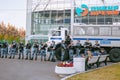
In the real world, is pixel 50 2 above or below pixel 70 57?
above

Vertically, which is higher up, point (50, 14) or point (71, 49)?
point (50, 14)

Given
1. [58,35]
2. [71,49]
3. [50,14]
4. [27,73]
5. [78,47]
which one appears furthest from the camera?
[50,14]

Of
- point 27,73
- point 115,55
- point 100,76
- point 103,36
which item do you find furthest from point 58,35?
point 100,76

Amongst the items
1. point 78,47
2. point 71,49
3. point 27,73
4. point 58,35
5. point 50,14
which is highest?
point 50,14

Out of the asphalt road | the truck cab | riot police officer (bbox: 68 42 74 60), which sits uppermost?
the truck cab

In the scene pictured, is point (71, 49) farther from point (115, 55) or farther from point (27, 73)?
point (27, 73)

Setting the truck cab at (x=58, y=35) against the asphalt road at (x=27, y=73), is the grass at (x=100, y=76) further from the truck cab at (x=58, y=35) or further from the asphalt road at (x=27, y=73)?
the truck cab at (x=58, y=35)

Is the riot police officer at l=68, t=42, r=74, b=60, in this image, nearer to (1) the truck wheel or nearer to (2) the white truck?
(2) the white truck

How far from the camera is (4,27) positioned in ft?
302

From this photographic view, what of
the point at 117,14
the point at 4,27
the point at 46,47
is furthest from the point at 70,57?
the point at 4,27

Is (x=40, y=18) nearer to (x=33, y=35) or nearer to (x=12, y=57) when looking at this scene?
(x=33, y=35)

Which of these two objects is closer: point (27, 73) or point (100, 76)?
point (100, 76)

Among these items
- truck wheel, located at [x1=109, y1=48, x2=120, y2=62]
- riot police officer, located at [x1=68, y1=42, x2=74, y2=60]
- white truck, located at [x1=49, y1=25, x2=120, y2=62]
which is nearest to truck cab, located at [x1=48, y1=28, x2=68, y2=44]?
white truck, located at [x1=49, y1=25, x2=120, y2=62]

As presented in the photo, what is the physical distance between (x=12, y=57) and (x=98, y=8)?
119 feet
